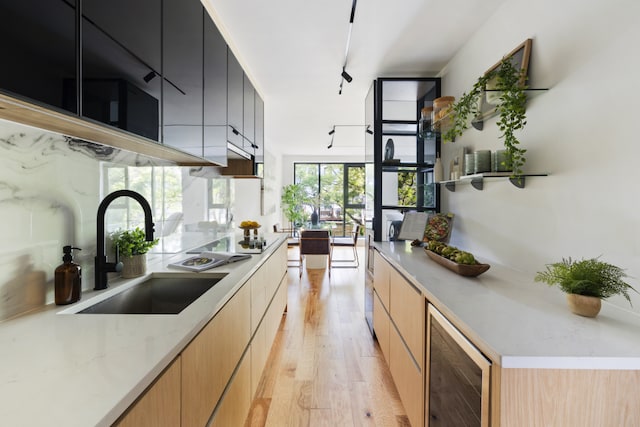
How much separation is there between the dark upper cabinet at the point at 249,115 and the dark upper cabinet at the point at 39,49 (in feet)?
6.04

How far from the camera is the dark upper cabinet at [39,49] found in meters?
0.68

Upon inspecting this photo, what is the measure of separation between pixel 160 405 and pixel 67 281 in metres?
0.67

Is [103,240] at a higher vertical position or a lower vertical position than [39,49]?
lower

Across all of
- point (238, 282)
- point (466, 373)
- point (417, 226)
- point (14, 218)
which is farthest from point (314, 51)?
point (466, 373)

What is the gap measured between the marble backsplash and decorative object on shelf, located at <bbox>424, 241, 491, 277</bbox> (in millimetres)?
1727

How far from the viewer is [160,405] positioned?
743 mm

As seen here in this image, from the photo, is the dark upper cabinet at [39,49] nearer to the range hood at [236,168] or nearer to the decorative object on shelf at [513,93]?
the range hood at [236,168]

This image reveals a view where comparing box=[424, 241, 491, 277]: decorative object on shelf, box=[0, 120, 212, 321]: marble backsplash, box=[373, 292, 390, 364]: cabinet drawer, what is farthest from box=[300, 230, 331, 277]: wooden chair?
box=[0, 120, 212, 321]: marble backsplash

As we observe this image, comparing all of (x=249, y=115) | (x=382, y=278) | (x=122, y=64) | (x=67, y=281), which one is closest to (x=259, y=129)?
(x=249, y=115)

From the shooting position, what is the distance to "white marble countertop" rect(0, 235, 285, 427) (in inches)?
21.4

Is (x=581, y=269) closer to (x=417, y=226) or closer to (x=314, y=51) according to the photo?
(x=417, y=226)

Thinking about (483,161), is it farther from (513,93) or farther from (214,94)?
(214,94)

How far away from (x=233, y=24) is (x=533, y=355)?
248 cm

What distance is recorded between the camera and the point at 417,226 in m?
2.64
